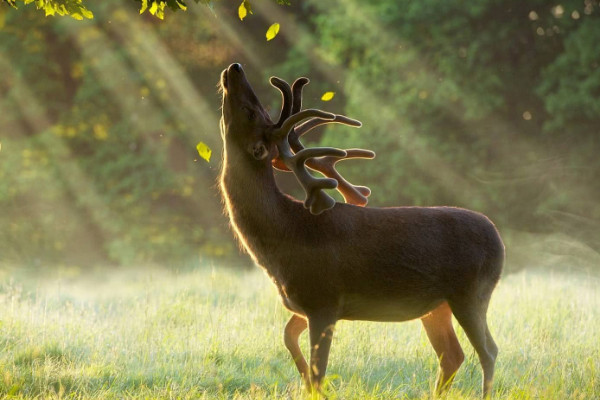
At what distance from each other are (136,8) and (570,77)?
10803 millimetres

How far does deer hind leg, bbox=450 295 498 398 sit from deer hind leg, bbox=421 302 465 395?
275mm

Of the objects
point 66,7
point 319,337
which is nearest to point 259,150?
point 319,337

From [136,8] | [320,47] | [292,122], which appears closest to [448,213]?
[292,122]

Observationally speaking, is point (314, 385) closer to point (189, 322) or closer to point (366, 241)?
point (366, 241)

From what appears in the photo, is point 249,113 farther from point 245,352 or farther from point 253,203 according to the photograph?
point 245,352

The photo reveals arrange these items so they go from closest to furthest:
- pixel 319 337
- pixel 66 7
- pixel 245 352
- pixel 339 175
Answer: pixel 319 337, pixel 339 175, pixel 66 7, pixel 245 352

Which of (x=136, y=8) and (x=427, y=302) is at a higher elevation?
(x=136, y=8)

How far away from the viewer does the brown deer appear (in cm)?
566

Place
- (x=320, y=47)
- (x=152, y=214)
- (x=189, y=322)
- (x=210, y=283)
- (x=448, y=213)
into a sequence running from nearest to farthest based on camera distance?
(x=448, y=213)
(x=189, y=322)
(x=210, y=283)
(x=320, y=47)
(x=152, y=214)

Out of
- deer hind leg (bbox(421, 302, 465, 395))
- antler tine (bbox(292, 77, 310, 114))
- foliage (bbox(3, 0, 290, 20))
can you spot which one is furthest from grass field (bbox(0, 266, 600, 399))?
foliage (bbox(3, 0, 290, 20))

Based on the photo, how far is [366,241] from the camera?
582cm

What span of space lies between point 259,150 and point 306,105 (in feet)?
39.1

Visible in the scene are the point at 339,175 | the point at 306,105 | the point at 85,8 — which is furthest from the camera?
the point at 306,105

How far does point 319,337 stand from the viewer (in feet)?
18.4
